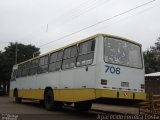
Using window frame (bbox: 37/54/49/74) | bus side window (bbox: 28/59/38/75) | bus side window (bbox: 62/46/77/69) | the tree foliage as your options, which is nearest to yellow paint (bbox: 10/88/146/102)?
bus side window (bbox: 62/46/77/69)

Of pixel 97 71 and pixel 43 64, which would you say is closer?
A: pixel 97 71

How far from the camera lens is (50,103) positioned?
17.9 m

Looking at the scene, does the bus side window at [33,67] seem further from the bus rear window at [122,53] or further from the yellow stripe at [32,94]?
the bus rear window at [122,53]

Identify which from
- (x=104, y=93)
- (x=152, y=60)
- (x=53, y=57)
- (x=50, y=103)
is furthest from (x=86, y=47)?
(x=152, y=60)

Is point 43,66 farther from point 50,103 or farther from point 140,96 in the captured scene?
point 140,96

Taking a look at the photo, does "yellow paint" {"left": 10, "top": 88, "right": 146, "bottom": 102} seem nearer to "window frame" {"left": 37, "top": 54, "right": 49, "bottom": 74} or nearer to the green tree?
"window frame" {"left": 37, "top": 54, "right": 49, "bottom": 74}

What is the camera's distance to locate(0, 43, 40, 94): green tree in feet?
160

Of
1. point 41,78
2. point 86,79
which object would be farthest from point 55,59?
point 86,79

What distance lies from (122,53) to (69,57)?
282 centimetres

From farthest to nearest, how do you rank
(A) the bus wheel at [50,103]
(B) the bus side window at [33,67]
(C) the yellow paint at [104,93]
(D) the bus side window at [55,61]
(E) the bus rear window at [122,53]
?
1. (B) the bus side window at [33,67]
2. (A) the bus wheel at [50,103]
3. (D) the bus side window at [55,61]
4. (E) the bus rear window at [122,53]
5. (C) the yellow paint at [104,93]

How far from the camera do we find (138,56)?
49.7ft

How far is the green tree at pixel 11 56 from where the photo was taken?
48812mm

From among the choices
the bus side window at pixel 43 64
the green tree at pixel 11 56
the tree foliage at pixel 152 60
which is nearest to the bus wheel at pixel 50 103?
the bus side window at pixel 43 64

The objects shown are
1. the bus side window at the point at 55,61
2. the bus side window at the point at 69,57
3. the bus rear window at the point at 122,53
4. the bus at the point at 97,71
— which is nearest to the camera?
the bus at the point at 97,71
